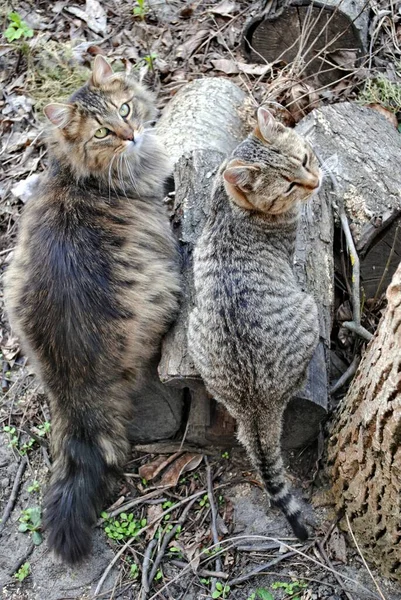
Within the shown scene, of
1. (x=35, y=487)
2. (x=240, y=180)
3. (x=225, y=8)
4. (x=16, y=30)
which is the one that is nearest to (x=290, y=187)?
(x=240, y=180)

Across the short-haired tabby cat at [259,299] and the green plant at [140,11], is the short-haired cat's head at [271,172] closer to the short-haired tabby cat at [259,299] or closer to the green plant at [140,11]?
the short-haired tabby cat at [259,299]

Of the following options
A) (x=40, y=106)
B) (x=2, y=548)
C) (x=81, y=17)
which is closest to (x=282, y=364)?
(x=2, y=548)

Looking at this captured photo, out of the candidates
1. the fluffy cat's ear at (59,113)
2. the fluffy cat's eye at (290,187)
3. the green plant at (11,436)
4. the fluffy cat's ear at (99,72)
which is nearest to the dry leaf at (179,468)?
the green plant at (11,436)

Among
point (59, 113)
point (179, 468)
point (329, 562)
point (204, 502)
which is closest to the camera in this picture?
point (329, 562)

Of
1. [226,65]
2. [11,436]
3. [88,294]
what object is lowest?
[11,436]

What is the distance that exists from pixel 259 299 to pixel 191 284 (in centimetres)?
68

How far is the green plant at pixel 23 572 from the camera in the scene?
3012mm

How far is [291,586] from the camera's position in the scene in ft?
9.02

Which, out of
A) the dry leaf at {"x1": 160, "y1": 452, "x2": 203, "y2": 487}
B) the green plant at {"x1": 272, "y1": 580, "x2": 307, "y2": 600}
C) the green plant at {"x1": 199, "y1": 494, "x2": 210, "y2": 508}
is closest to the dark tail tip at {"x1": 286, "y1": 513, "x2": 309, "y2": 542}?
the green plant at {"x1": 272, "y1": 580, "x2": 307, "y2": 600}

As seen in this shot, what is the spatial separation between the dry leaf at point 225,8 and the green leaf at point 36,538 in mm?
4937

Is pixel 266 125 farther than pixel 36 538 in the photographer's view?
No

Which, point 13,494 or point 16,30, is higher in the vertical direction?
point 16,30

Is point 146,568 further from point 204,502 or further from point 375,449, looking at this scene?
point 375,449

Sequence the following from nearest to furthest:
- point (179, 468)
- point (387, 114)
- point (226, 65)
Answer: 1. point (179, 468)
2. point (387, 114)
3. point (226, 65)
